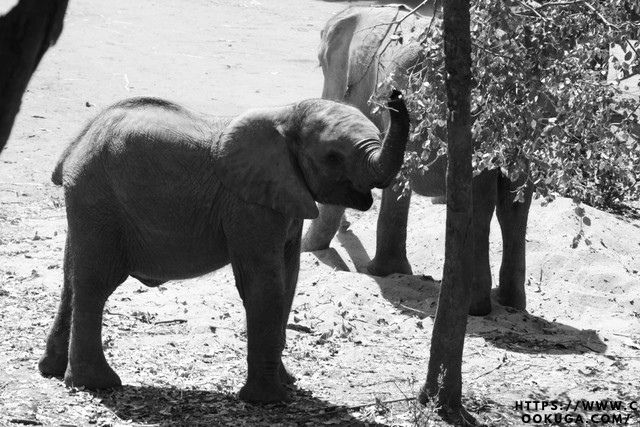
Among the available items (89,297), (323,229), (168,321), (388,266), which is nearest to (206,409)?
(89,297)

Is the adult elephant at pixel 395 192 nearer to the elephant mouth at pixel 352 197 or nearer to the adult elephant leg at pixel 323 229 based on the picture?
the adult elephant leg at pixel 323 229

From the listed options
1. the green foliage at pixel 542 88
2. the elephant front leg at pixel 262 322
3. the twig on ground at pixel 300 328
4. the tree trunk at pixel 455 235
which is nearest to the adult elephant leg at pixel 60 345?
the elephant front leg at pixel 262 322

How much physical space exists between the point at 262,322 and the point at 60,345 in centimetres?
147

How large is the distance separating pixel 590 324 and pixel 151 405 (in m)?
3.93

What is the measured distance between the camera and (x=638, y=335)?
927 cm

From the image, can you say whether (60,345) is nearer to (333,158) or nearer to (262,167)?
(262,167)

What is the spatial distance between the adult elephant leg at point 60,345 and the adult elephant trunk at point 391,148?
224 centimetres

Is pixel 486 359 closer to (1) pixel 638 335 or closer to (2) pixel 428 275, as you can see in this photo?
(1) pixel 638 335

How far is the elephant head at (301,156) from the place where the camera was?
6988 millimetres

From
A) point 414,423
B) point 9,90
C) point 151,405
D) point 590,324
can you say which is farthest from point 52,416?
point 590,324

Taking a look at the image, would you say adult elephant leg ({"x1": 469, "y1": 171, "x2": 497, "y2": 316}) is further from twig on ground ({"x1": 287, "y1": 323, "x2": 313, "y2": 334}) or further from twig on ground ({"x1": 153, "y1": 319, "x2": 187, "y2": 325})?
twig on ground ({"x1": 153, "y1": 319, "x2": 187, "y2": 325})

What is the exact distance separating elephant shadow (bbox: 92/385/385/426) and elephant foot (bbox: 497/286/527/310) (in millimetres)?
2825

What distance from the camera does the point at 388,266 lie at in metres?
10.8

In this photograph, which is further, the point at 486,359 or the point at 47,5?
the point at 486,359
